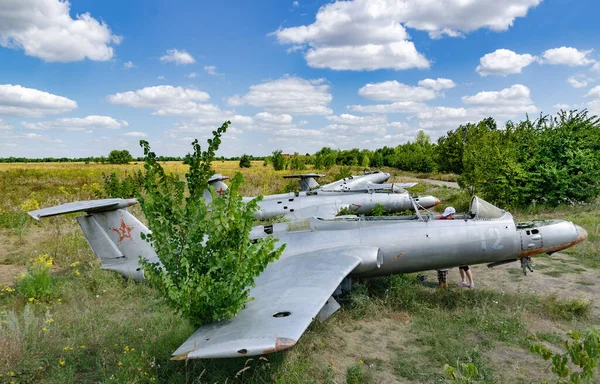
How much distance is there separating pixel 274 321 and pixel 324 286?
150 cm

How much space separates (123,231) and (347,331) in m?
A: 5.94

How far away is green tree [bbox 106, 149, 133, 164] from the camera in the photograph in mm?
67125

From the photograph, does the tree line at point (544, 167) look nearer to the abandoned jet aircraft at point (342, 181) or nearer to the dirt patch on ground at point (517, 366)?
the abandoned jet aircraft at point (342, 181)

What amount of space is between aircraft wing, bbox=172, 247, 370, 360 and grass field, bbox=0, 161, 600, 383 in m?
0.50

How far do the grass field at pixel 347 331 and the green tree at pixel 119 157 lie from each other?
61551mm

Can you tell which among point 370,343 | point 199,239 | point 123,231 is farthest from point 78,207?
point 370,343

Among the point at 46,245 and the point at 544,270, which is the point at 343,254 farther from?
the point at 46,245

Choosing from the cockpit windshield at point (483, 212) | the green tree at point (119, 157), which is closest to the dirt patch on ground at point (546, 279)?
the cockpit windshield at point (483, 212)

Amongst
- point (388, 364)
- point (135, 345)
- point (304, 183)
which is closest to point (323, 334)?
point (388, 364)

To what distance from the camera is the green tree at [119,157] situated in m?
67.1

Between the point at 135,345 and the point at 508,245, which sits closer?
the point at 135,345

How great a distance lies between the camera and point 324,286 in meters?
5.70

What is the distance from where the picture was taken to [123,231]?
8.71m

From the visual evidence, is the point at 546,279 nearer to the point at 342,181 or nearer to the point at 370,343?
the point at 370,343
